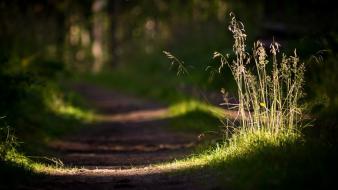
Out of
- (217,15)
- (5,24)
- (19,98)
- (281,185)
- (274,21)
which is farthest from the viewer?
(217,15)

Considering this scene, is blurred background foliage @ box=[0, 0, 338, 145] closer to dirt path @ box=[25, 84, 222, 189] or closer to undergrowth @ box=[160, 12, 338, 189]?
dirt path @ box=[25, 84, 222, 189]

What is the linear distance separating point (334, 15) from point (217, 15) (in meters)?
11.9

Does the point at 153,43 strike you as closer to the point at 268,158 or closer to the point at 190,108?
the point at 190,108

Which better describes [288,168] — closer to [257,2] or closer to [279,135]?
[279,135]

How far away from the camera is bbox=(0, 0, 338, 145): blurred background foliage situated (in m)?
14.5

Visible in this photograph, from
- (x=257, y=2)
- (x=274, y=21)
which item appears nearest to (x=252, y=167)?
(x=274, y=21)

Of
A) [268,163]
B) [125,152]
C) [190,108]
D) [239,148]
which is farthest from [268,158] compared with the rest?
[190,108]

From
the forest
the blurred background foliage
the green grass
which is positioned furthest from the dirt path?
the blurred background foliage

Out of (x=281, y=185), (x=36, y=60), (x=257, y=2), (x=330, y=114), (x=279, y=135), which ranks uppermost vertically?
(x=257, y=2)

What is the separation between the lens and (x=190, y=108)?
18469 mm

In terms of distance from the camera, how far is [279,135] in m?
9.70

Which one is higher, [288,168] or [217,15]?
[217,15]

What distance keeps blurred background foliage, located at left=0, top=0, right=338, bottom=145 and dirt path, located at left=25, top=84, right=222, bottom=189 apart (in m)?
1.02

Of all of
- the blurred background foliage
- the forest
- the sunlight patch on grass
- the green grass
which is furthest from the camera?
the blurred background foliage
